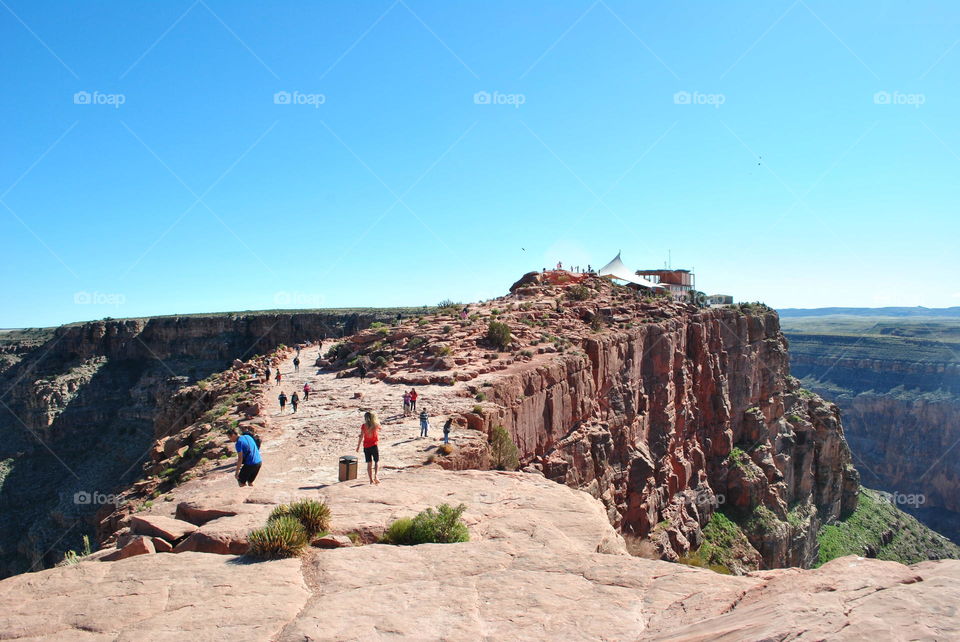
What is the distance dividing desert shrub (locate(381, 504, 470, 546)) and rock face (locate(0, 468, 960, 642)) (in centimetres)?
37

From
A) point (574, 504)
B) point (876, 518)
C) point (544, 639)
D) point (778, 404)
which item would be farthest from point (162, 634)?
point (876, 518)

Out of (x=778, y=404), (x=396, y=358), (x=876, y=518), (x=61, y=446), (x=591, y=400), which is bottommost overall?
(x=876, y=518)

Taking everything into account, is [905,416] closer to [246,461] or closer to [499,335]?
[499,335]

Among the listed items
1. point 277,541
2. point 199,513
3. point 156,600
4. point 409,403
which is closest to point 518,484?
point 277,541

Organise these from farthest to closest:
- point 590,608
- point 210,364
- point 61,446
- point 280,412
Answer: point 210,364
point 61,446
point 280,412
point 590,608

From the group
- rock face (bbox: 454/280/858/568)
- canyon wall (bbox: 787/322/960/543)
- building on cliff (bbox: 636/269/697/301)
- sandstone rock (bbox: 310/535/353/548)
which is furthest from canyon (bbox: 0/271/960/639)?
canyon wall (bbox: 787/322/960/543)

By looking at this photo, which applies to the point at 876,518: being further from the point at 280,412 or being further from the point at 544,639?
the point at 544,639

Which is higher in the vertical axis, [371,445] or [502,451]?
[371,445]

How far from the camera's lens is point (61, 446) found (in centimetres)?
5162

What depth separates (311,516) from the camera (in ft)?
22.0

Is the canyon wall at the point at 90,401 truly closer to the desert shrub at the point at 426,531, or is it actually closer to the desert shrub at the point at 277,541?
the desert shrub at the point at 277,541

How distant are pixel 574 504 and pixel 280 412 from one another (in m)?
9.79

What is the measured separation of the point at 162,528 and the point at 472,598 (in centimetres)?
413

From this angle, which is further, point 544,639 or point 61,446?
point 61,446
